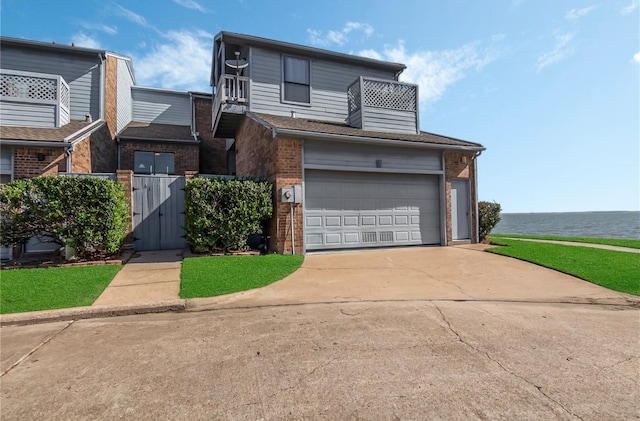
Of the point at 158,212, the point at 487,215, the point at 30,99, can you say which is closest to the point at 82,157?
the point at 30,99

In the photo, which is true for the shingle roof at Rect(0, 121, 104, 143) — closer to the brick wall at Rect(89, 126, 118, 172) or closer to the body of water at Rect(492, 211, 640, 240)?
the brick wall at Rect(89, 126, 118, 172)

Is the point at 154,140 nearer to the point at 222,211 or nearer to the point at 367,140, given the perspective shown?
the point at 222,211

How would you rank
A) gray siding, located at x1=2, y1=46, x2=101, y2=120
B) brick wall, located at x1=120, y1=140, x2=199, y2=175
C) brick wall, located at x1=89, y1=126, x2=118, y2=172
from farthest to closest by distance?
1. brick wall, located at x1=120, y1=140, x2=199, y2=175
2. gray siding, located at x1=2, y1=46, x2=101, y2=120
3. brick wall, located at x1=89, y1=126, x2=118, y2=172

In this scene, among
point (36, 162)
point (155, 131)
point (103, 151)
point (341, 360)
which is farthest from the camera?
point (155, 131)

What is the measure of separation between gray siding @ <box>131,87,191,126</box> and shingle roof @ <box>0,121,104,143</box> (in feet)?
21.6

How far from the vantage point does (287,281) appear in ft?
18.9

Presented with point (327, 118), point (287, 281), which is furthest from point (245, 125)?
point (287, 281)

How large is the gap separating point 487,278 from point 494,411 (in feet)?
14.6

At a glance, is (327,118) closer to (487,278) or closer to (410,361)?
(487,278)

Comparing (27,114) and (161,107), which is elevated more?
(161,107)

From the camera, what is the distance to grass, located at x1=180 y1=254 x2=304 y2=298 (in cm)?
500

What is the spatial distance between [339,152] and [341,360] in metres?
6.82

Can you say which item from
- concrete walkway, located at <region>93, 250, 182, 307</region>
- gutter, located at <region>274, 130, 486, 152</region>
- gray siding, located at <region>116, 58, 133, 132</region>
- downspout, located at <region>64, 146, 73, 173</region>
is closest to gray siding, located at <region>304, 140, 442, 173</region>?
gutter, located at <region>274, 130, 486, 152</region>

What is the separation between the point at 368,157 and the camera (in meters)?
9.21
